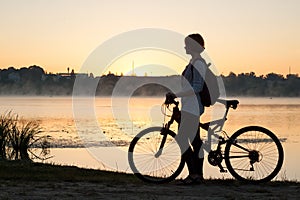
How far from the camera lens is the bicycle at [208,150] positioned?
25.5ft

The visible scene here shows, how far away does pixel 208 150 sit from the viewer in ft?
25.7

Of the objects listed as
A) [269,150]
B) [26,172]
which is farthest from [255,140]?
[26,172]

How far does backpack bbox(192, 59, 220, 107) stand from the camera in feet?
24.8

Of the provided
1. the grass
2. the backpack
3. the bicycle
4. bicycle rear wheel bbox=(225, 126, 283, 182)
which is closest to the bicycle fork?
the bicycle

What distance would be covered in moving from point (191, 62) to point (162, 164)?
1.84 m

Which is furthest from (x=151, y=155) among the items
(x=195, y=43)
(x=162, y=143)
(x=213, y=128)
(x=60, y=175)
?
(x=195, y=43)

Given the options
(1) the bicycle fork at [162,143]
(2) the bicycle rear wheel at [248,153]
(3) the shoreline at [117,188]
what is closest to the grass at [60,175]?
(3) the shoreline at [117,188]

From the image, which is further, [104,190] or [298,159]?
[298,159]

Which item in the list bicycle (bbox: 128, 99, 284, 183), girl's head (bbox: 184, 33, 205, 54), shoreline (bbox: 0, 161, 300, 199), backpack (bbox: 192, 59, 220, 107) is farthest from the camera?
bicycle (bbox: 128, 99, 284, 183)

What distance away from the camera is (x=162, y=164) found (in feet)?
28.2

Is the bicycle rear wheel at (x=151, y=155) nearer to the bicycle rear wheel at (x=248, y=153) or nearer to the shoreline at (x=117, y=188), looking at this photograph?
the shoreline at (x=117, y=188)

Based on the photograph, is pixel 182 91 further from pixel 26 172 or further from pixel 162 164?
pixel 26 172

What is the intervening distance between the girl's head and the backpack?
0.26 m

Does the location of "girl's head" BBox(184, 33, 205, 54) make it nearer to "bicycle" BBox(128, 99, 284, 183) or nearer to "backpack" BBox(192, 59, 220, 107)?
"backpack" BBox(192, 59, 220, 107)
